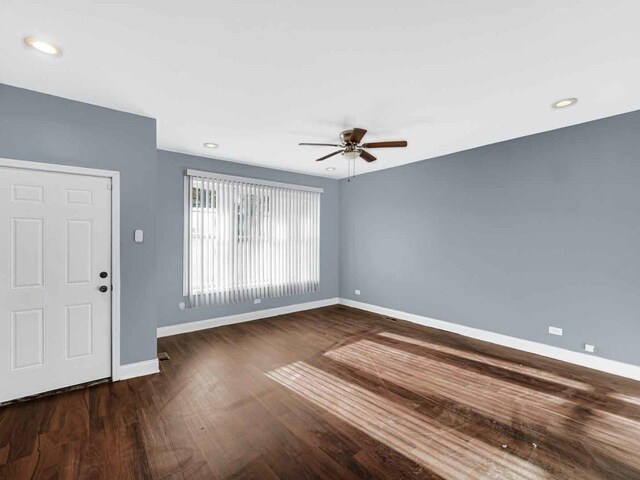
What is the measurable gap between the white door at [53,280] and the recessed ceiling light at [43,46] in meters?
1.16

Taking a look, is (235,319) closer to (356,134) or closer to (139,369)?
(139,369)

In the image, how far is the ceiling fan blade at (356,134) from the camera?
3.25 m

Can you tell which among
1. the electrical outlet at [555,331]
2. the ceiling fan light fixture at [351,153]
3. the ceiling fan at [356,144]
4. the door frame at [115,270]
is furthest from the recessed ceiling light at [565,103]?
the door frame at [115,270]

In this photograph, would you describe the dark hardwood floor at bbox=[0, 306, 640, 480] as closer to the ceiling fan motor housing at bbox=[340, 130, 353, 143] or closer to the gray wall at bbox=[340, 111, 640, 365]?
the gray wall at bbox=[340, 111, 640, 365]

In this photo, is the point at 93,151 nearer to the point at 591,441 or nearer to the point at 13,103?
the point at 13,103

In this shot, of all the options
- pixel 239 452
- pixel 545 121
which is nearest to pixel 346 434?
pixel 239 452

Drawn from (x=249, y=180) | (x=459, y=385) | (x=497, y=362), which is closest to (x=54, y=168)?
(x=249, y=180)

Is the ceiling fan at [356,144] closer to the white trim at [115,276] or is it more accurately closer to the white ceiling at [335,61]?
the white ceiling at [335,61]

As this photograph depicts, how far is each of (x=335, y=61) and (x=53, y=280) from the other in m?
3.29

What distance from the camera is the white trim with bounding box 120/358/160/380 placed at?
10.2ft

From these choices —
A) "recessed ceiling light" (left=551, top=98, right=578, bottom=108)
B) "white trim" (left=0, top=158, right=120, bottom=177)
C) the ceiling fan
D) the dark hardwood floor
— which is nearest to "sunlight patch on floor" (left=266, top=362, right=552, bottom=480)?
the dark hardwood floor

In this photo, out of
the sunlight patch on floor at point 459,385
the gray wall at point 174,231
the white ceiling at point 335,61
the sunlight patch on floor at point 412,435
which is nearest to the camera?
the white ceiling at point 335,61

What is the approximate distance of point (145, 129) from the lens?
324 cm

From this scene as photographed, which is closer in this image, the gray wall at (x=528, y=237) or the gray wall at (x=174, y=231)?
the gray wall at (x=528, y=237)
